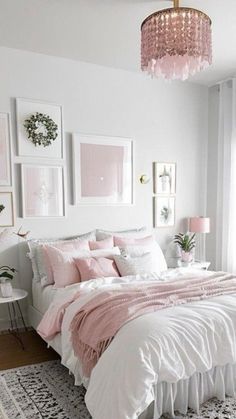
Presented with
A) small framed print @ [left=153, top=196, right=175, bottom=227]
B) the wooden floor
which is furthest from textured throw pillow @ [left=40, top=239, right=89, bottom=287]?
small framed print @ [left=153, top=196, right=175, bottom=227]

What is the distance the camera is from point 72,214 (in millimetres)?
3844

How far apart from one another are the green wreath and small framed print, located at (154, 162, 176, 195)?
1.43m

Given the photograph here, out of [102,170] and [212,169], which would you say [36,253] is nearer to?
[102,170]

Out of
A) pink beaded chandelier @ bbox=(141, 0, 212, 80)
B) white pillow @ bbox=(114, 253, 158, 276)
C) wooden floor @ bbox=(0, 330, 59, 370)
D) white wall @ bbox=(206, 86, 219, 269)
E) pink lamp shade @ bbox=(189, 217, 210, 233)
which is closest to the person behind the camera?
pink beaded chandelier @ bbox=(141, 0, 212, 80)

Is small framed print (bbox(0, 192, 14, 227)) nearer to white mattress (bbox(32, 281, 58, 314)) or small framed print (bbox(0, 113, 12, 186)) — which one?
small framed print (bbox(0, 113, 12, 186))

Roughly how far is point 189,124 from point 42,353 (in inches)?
134

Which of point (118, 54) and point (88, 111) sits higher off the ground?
point (118, 54)

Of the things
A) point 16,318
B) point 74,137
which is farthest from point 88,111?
point 16,318

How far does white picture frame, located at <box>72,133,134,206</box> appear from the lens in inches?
151

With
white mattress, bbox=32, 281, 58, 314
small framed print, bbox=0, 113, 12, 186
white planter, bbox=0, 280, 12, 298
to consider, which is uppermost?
small framed print, bbox=0, 113, 12, 186

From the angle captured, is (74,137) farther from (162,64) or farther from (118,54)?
(162,64)

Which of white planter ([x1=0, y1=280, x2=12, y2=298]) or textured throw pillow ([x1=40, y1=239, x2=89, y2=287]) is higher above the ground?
textured throw pillow ([x1=40, y1=239, x2=89, y2=287])

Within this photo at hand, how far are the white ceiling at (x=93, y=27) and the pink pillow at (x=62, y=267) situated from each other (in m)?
2.03

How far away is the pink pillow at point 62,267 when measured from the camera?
121 inches
